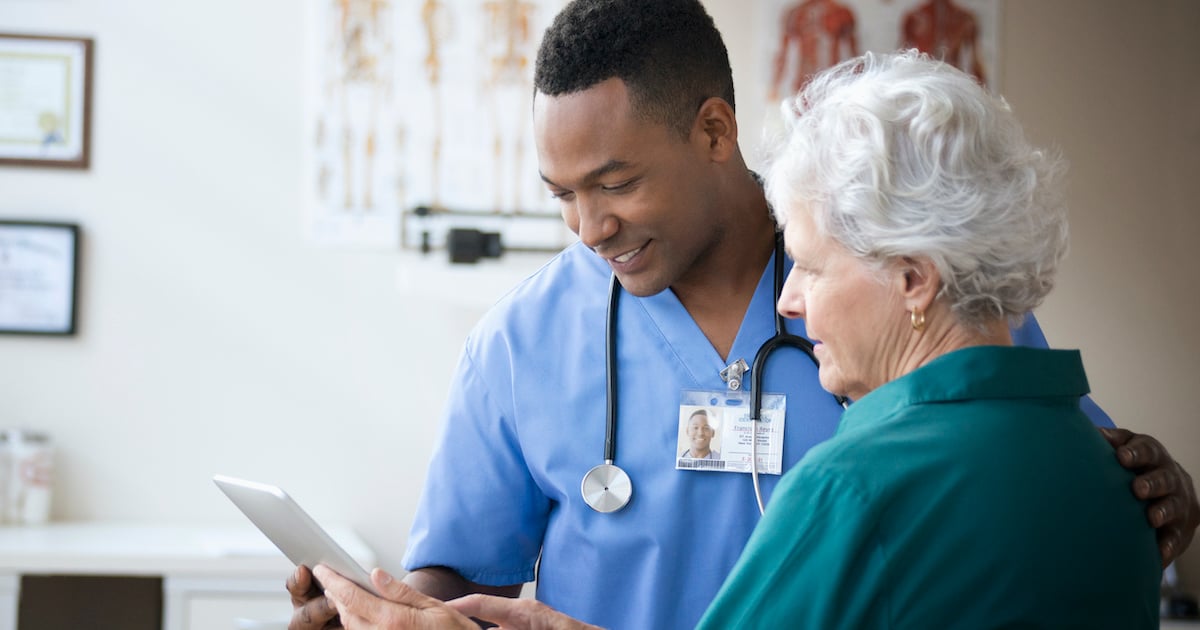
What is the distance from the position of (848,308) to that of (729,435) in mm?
393

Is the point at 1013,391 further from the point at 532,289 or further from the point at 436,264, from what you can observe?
the point at 436,264

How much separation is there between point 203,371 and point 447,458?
194 cm

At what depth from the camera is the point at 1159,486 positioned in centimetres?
105

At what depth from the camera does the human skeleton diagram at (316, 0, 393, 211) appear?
3295 mm

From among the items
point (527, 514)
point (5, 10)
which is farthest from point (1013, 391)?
point (5, 10)

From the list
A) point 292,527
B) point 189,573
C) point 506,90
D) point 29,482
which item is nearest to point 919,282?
point 292,527

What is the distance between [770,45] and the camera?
134 inches

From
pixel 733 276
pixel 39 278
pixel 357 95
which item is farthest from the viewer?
pixel 357 95

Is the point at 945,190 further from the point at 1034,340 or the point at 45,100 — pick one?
the point at 45,100

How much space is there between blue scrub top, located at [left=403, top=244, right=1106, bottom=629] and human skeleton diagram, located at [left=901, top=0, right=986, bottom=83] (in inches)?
86.7

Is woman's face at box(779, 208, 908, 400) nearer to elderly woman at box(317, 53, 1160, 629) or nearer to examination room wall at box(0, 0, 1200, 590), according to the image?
elderly woman at box(317, 53, 1160, 629)

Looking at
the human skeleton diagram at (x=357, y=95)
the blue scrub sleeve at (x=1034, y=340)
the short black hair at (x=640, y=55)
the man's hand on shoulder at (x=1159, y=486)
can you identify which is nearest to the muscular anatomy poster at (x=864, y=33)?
the human skeleton diagram at (x=357, y=95)

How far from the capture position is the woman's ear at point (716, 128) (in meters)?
1.49

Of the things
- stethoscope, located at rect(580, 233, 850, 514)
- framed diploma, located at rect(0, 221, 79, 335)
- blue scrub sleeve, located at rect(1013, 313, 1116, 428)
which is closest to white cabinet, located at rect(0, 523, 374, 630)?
framed diploma, located at rect(0, 221, 79, 335)
